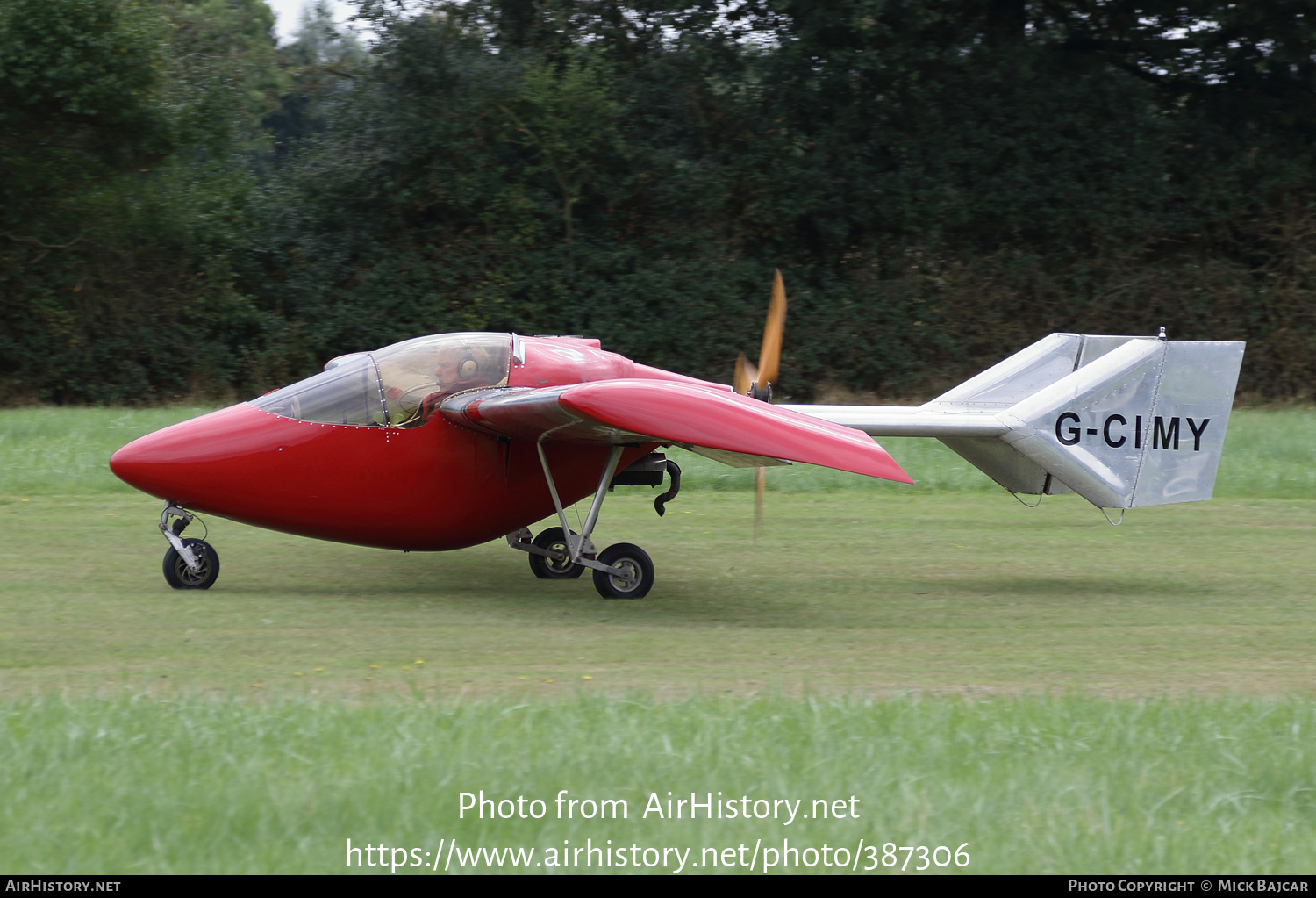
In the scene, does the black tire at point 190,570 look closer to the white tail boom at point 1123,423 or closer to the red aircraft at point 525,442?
the red aircraft at point 525,442

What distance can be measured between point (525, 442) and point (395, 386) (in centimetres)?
98

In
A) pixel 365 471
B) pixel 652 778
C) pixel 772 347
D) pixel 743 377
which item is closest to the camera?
pixel 652 778

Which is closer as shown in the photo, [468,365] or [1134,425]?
[468,365]

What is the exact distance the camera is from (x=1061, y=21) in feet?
86.0

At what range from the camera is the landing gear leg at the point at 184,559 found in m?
8.57

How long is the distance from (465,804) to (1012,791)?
1.93 meters

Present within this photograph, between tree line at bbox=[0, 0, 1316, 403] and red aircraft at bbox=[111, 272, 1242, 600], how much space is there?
14.8 metres

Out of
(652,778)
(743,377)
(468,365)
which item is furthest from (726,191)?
(652,778)

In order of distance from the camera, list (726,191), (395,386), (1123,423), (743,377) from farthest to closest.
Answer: (726,191)
(743,377)
(1123,423)
(395,386)

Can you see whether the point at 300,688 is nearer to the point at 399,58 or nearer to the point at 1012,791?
the point at 1012,791

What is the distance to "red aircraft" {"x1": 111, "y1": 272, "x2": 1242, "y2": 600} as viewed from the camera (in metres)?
8.52

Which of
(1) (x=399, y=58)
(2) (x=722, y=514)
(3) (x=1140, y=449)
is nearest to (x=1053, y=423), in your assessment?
(3) (x=1140, y=449)

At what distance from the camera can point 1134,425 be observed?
9.59m

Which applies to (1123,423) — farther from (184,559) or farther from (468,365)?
(184,559)
